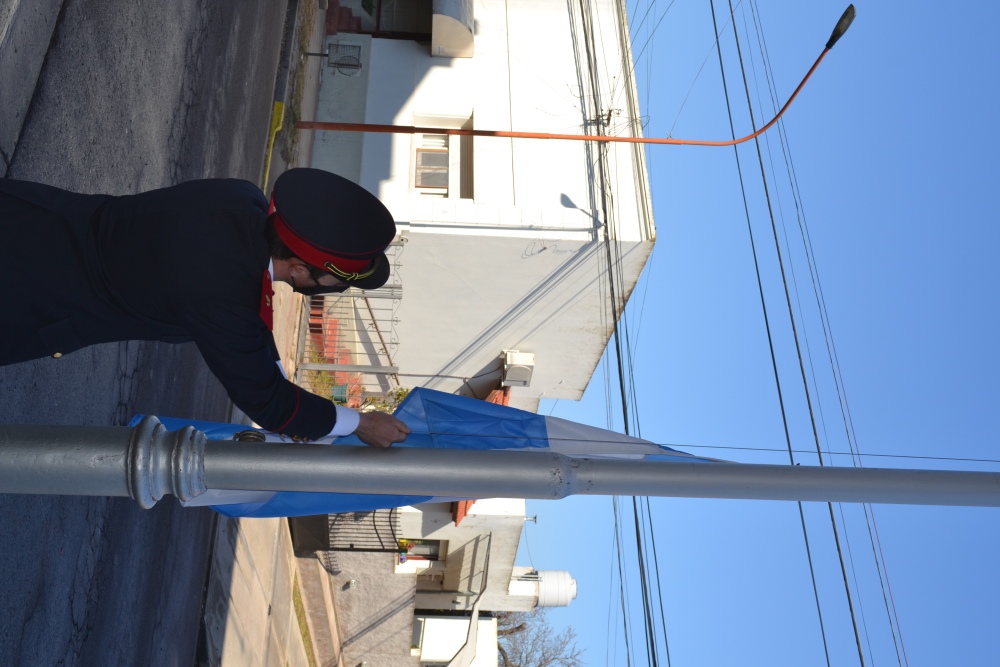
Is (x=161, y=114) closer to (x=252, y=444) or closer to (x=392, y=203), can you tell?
(x=252, y=444)

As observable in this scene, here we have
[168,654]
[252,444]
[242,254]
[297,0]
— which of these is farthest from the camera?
[297,0]

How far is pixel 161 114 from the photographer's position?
19.7 ft

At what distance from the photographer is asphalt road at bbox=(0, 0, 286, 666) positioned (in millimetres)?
4129

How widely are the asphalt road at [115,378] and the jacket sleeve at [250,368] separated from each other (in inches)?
28.9

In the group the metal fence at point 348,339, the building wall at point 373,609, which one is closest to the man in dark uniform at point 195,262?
the metal fence at point 348,339

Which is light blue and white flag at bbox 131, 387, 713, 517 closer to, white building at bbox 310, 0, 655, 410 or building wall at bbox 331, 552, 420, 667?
white building at bbox 310, 0, 655, 410

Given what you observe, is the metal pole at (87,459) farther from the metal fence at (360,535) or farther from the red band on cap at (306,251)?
the metal fence at (360,535)

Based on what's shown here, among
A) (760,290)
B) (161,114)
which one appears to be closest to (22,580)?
(161,114)

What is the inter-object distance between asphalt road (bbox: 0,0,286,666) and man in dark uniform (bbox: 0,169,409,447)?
17 centimetres

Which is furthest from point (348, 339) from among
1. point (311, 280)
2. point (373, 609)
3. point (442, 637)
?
point (311, 280)

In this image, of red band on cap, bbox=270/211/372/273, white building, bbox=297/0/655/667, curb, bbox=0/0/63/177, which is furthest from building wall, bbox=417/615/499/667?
red band on cap, bbox=270/211/372/273

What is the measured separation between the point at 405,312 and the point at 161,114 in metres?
9.61

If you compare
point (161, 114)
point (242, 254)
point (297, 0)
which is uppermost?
point (297, 0)

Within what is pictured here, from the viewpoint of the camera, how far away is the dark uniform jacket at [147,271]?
9.40 ft
